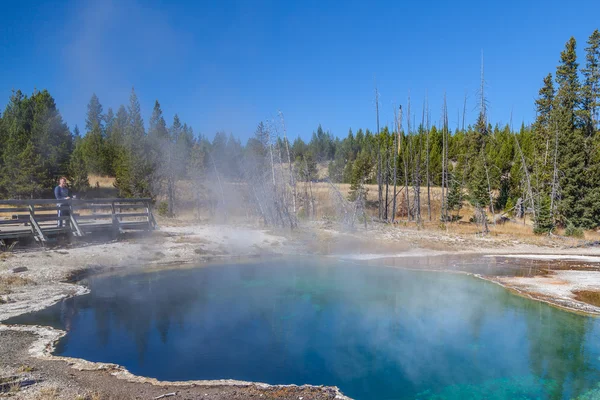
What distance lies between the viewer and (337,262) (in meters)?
13.8

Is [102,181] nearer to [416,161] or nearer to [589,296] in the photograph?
[416,161]

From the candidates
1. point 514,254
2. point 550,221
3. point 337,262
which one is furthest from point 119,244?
point 550,221

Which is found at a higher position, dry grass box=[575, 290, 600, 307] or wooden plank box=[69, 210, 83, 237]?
wooden plank box=[69, 210, 83, 237]

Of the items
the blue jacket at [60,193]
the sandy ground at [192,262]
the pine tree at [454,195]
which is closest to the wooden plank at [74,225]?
the sandy ground at [192,262]

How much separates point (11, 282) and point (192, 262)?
16.5ft

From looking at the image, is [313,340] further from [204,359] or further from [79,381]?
[79,381]

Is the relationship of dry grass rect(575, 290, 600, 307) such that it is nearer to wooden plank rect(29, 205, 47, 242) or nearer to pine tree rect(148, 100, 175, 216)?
wooden plank rect(29, 205, 47, 242)

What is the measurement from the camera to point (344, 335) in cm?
743

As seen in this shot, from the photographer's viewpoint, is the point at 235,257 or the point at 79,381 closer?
the point at 79,381

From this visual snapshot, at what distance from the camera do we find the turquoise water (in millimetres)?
5863

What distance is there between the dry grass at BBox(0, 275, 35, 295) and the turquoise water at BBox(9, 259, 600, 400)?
1.19 m

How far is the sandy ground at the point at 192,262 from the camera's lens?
16.3ft

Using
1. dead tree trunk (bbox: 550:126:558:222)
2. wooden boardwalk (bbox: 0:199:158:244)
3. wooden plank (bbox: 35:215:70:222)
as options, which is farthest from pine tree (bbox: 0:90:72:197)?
dead tree trunk (bbox: 550:126:558:222)

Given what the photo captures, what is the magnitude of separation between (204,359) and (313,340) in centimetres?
187
